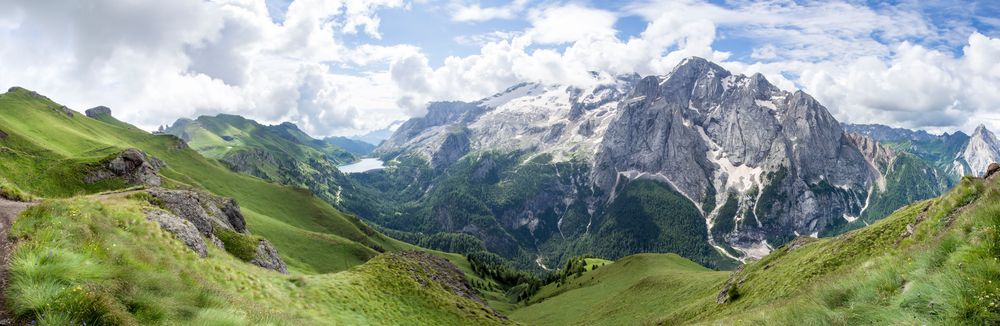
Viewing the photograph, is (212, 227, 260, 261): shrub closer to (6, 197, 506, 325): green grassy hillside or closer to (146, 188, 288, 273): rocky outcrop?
(146, 188, 288, 273): rocky outcrop

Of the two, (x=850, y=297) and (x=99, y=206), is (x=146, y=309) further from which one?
(x=850, y=297)

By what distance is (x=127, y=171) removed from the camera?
322 feet

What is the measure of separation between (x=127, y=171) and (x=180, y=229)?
89858mm

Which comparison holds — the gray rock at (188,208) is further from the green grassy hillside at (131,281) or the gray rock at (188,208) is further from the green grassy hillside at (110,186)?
the green grassy hillside at (110,186)

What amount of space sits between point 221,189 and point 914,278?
212 meters

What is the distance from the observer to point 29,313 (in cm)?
1153

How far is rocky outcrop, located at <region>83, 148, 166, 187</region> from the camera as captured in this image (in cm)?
9375

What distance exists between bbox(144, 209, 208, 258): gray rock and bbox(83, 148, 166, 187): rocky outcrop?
82.1 metres

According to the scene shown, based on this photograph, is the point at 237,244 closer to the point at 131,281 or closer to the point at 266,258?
the point at 266,258

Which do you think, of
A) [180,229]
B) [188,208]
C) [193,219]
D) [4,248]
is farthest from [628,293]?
[4,248]

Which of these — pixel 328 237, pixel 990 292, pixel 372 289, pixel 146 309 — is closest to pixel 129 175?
pixel 328 237

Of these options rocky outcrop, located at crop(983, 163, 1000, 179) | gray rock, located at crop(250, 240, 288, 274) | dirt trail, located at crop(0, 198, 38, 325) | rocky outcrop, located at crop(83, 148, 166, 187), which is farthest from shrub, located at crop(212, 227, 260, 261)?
rocky outcrop, located at crop(83, 148, 166, 187)

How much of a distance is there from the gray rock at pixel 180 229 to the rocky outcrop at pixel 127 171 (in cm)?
8207

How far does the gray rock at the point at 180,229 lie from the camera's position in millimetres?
29900
